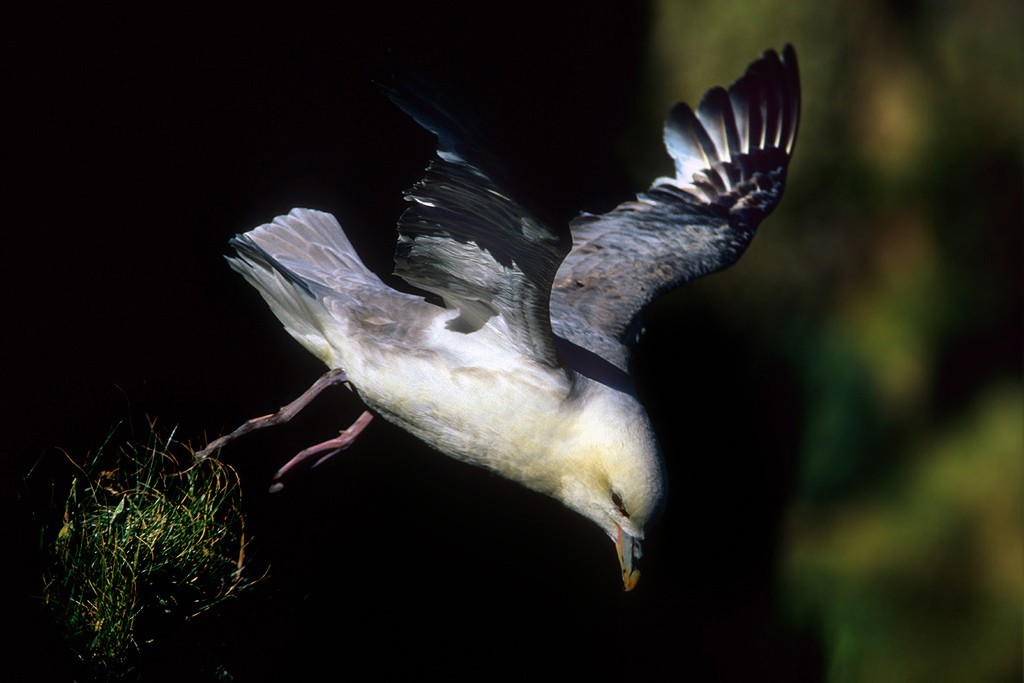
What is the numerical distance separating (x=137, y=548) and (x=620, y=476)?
0.58m

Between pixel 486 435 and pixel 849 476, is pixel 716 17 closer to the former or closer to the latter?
pixel 849 476

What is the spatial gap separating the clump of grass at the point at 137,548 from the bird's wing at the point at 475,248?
37cm

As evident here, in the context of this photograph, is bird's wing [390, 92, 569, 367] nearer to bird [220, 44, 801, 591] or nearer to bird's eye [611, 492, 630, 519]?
bird [220, 44, 801, 591]

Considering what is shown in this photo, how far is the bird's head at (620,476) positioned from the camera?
1.33 metres

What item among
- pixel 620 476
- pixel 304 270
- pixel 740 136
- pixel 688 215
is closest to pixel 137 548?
pixel 304 270

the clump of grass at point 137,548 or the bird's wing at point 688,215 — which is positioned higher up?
the bird's wing at point 688,215

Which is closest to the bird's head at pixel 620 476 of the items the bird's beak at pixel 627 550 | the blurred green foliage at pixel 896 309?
the bird's beak at pixel 627 550

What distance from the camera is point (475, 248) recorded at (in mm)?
1239

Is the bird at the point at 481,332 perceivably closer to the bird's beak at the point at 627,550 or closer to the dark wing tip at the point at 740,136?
the bird's beak at the point at 627,550

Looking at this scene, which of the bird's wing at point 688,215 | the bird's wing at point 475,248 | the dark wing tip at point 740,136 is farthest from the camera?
the dark wing tip at point 740,136

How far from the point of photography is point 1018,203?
249cm

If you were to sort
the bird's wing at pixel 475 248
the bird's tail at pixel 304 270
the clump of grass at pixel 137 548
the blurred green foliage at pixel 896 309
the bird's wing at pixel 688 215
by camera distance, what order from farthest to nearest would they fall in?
the blurred green foliage at pixel 896 309
the bird's wing at pixel 688 215
the bird's tail at pixel 304 270
the clump of grass at pixel 137 548
the bird's wing at pixel 475 248

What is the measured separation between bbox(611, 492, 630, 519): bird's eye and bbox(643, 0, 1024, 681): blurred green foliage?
1132 mm

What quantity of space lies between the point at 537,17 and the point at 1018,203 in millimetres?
1282
